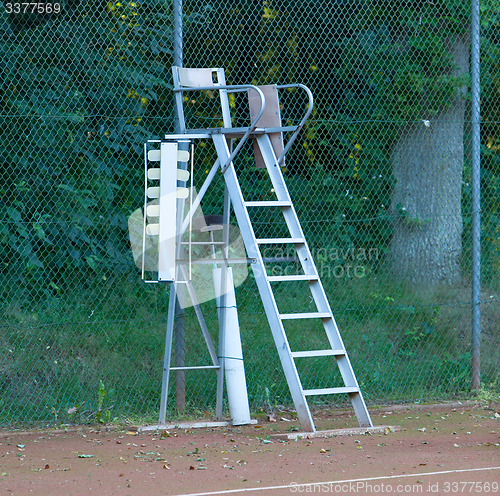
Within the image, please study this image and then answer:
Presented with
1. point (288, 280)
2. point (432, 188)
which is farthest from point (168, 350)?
point (432, 188)

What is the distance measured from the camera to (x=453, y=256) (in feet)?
31.1

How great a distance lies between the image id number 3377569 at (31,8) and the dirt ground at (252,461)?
14.2 ft

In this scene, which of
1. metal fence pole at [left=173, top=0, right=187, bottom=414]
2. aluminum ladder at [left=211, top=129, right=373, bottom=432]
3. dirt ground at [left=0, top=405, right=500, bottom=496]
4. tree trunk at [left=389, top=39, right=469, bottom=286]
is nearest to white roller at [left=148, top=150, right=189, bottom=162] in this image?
aluminum ladder at [left=211, top=129, right=373, bottom=432]

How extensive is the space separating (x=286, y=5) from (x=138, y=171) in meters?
2.92

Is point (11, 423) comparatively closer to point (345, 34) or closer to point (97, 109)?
point (97, 109)

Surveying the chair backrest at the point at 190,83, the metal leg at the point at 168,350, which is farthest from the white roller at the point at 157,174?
the metal leg at the point at 168,350

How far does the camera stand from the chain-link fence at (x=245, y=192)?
767 centimetres

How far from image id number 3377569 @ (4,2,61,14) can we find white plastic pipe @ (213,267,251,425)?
3.54m

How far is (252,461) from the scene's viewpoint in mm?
5797

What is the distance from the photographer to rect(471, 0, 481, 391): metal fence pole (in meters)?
8.19

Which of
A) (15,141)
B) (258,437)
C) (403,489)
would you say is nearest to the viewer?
(403,489)

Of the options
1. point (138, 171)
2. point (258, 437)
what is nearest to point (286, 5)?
point (138, 171)

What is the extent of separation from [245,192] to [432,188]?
2.56 metres
